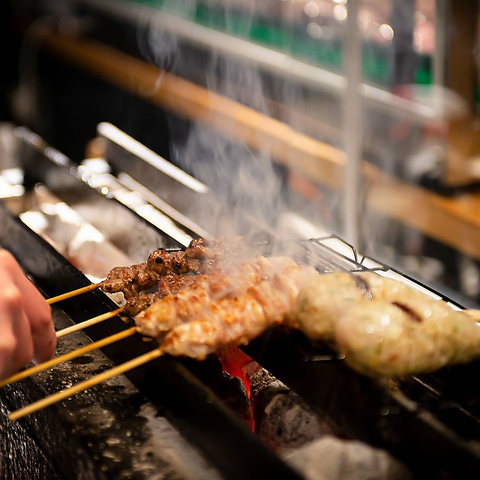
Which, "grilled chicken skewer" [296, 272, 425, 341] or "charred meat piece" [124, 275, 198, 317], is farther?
"charred meat piece" [124, 275, 198, 317]

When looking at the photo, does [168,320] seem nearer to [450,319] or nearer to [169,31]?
[450,319]

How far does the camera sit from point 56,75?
959cm

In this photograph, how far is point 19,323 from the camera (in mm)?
2025

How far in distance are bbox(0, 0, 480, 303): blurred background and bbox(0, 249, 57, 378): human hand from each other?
1.47m

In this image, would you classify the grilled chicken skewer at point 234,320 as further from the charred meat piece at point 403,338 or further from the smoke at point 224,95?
the smoke at point 224,95

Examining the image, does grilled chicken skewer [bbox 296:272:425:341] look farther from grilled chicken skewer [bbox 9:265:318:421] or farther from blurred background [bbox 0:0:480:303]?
blurred background [bbox 0:0:480:303]

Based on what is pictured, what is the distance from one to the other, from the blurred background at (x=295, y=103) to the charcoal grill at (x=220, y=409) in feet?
3.74

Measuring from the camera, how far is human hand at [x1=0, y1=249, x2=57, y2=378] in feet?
6.37

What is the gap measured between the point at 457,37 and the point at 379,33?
959 mm

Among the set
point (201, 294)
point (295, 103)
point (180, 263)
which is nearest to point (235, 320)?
point (201, 294)

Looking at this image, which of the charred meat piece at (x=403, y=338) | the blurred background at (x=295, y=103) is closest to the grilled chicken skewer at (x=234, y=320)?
the charred meat piece at (x=403, y=338)

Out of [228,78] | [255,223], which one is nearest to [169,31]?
[228,78]

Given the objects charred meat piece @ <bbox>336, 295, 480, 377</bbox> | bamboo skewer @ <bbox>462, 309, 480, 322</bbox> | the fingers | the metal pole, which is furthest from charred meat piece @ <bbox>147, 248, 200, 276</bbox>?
the metal pole

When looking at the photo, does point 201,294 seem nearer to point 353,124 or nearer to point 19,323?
point 19,323
